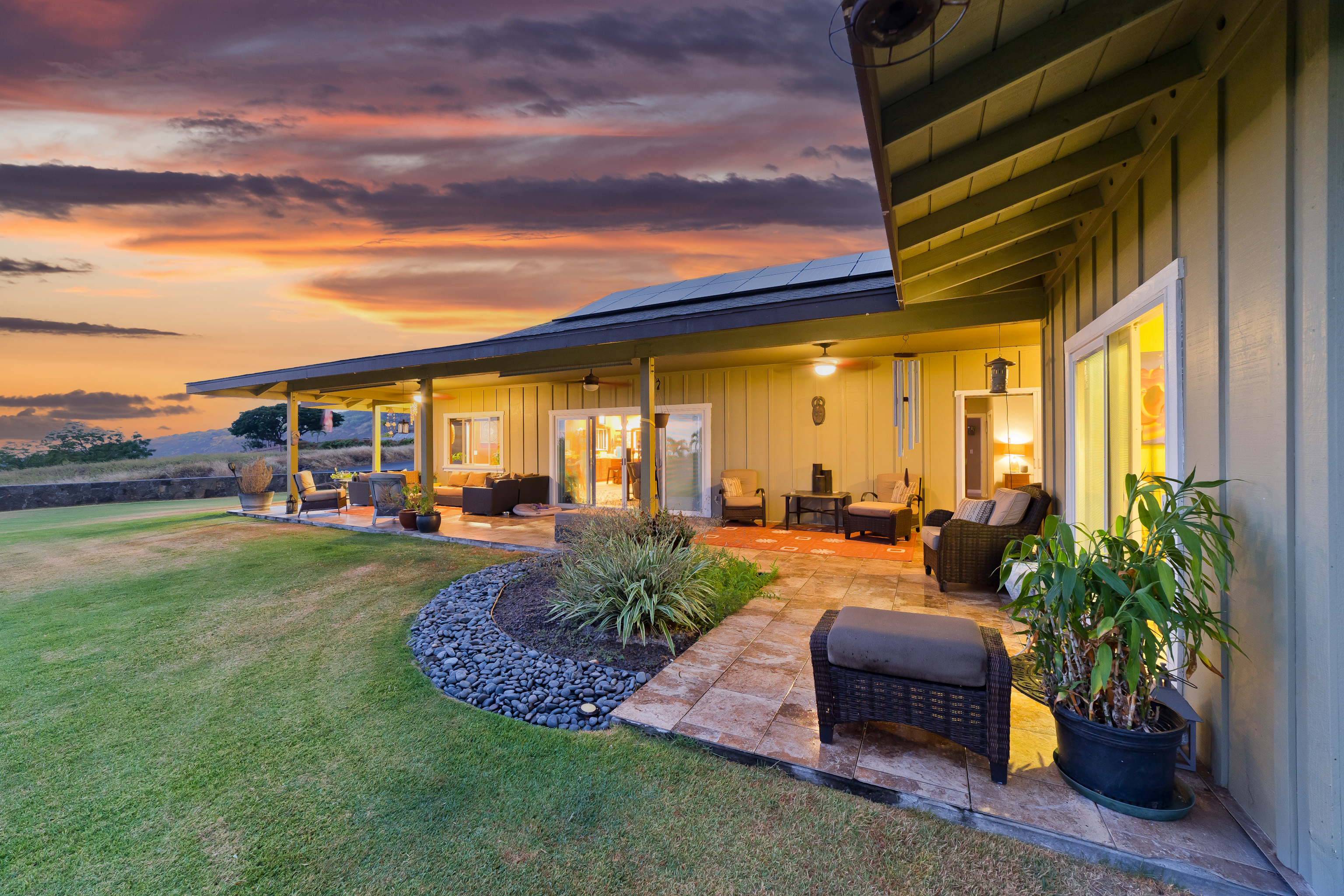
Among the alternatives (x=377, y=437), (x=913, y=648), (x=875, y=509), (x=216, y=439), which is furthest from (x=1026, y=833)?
(x=216, y=439)

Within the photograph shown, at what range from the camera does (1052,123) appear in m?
2.33

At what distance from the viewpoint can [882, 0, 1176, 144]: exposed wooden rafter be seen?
1.73m

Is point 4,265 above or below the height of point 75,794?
above

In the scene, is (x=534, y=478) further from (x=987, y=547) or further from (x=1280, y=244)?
(x=1280, y=244)

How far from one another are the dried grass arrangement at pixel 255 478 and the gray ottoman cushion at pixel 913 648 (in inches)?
506

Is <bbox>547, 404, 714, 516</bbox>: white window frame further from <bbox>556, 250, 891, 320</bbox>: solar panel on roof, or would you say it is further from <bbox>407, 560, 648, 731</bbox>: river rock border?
<bbox>407, 560, 648, 731</bbox>: river rock border

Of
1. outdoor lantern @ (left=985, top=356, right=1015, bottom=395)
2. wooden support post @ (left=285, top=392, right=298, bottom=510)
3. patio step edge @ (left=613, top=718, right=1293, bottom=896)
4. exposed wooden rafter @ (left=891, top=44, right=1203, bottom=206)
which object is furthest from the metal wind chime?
wooden support post @ (left=285, top=392, right=298, bottom=510)

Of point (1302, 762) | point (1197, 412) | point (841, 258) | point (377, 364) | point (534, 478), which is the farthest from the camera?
point (534, 478)

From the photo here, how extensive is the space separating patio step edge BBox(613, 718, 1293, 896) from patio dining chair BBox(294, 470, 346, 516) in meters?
10.9

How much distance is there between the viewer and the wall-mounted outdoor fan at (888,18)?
1326mm

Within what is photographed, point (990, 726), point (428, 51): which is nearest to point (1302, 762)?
point (990, 726)

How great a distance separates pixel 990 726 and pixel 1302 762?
80 cm

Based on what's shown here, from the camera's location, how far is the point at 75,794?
205cm

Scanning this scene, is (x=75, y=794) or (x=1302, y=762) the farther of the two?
(x=75, y=794)
